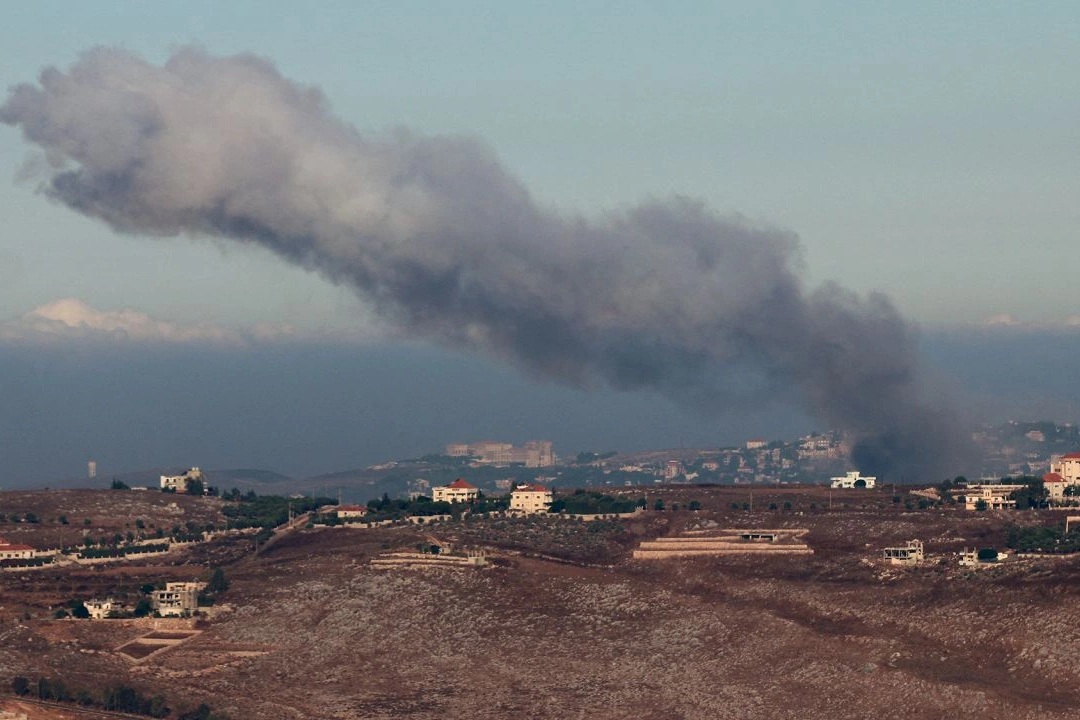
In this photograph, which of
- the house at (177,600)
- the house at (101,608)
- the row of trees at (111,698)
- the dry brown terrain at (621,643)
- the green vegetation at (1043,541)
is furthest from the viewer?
the house at (177,600)

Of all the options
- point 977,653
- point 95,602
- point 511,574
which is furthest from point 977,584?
point 95,602

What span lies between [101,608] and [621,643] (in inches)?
1973

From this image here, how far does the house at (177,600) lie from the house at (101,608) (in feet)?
11.2

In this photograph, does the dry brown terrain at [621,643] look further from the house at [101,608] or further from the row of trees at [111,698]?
the house at [101,608]

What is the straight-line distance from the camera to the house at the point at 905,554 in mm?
189375

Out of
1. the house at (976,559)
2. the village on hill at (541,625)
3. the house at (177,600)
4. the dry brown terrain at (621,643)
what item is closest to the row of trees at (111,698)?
the village on hill at (541,625)

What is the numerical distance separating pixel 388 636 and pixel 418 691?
18.6m

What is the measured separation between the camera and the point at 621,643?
560 ft

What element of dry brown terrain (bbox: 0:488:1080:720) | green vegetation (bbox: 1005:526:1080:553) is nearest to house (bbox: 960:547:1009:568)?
dry brown terrain (bbox: 0:488:1080:720)

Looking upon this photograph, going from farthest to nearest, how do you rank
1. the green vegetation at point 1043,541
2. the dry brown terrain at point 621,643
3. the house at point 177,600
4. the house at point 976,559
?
the house at point 177,600, the green vegetation at point 1043,541, the house at point 976,559, the dry brown terrain at point 621,643

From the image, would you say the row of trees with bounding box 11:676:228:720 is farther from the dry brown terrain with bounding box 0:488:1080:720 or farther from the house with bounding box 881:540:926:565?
the house with bounding box 881:540:926:565

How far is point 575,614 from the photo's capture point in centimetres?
18038

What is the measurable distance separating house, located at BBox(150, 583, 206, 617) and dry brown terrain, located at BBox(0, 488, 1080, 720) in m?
3.13

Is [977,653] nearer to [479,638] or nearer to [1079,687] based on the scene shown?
[1079,687]
